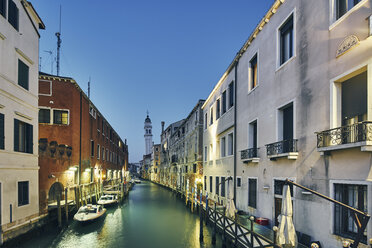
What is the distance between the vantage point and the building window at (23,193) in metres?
13.8

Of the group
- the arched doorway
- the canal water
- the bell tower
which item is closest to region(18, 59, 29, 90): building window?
the arched doorway

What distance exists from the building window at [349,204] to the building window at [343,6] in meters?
4.91

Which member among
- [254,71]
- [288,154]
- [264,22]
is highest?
[264,22]

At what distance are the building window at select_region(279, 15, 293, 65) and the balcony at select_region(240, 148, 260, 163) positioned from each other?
4.55 metres

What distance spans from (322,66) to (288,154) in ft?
10.5

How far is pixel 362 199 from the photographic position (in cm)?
675

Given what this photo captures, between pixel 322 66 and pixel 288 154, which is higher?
pixel 322 66

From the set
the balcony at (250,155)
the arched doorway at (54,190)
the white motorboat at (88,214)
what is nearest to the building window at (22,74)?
the arched doorway at (54,190)

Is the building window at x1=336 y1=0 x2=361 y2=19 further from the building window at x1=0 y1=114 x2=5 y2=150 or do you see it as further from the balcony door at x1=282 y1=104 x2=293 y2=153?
the building window at x1=0 y1=114 x2=5 y2=150

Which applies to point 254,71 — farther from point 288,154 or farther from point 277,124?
point 288,154

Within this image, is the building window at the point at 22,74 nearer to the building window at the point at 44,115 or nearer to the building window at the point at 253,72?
the building window at the point at 44,115

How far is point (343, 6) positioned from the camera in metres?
7.66

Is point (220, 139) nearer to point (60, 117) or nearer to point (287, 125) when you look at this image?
point (287, 125)

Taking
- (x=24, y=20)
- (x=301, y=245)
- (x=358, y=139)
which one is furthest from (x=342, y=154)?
(x=24, y=20)
